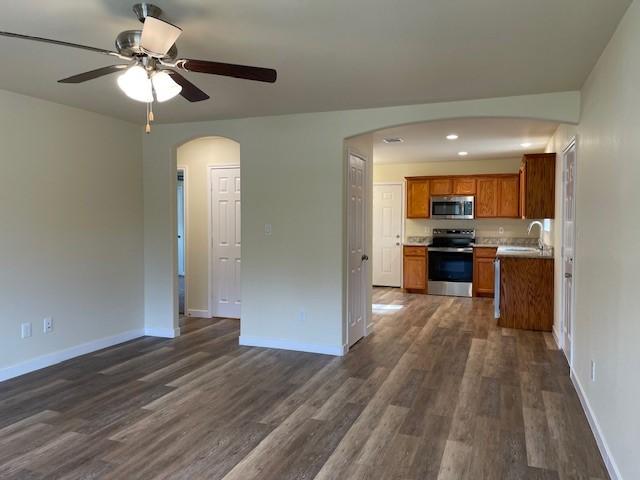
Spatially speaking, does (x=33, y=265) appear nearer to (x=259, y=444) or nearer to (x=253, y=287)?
(x=253, y=287)

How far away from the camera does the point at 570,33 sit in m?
2.54

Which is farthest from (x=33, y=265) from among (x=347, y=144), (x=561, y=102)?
(x=561, y=102)

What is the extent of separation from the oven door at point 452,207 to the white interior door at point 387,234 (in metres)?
0.77

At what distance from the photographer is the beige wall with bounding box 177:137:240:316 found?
613 centimetres

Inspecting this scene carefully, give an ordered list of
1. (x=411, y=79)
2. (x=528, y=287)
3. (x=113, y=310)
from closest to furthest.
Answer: (x=411, y=79) → (x=113, y=310) → (x=528, y=287)

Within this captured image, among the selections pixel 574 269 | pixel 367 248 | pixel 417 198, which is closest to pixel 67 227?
pixel 367 248

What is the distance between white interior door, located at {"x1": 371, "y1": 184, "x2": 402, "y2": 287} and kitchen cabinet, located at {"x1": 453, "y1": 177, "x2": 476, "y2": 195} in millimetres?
1129

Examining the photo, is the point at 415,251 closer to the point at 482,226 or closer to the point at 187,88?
the point at 482,226

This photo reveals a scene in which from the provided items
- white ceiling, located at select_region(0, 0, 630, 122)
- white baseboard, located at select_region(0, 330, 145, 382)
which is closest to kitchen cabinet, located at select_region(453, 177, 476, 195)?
white ceiling, located at select_region(0, 0, 630, 122)

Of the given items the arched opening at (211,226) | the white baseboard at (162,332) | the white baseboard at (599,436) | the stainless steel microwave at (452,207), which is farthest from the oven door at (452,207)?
the white baseboard at (162,332)

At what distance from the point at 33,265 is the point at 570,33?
4.36m

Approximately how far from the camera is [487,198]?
8.13 m

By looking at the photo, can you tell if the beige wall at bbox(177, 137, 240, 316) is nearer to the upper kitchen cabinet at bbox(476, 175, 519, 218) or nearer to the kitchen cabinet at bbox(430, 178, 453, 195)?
the kitchen cabinet at bbox(430, 178, 453, 195)

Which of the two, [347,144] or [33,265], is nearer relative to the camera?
[33,265]
